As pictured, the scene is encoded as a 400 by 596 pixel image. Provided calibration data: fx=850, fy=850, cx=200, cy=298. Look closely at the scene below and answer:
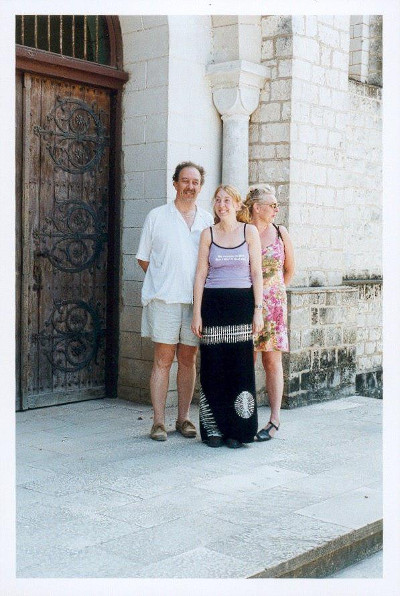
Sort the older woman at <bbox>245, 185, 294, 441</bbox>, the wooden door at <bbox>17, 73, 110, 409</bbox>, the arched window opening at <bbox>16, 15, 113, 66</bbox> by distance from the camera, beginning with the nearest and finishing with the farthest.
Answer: the older woman at <bbox>245, 185, 294, 441</bbox>
the arched window opening at <bbox>16, 15, 113, 66</bbox>
the wooden door at <bbox>17, 73, 110, 409</bbox>

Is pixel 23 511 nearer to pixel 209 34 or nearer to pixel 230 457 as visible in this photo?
pixel 230 457

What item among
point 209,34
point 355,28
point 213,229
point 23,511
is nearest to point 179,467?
point 23,511

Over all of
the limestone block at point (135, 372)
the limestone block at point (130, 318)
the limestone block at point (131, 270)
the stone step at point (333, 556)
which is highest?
the limestone block at point (131, 270)

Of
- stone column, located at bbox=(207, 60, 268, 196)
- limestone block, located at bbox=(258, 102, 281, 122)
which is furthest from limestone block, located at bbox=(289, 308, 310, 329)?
limestone block, located at bbox=(258, 102, 281, 122)

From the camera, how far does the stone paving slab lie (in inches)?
133

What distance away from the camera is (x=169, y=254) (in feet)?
17.2

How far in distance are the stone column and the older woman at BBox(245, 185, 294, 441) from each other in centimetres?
120

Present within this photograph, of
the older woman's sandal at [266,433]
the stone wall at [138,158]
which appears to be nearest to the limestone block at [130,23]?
the stone wall at [138,158]

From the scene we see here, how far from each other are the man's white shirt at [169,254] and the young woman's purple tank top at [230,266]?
0.64 ft

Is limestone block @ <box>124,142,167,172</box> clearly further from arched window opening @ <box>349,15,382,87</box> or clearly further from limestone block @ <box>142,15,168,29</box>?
arched window opening @ <box>349,15,382,87</box>

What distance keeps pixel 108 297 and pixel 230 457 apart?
208 centimetres

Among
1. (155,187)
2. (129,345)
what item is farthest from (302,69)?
(129,345)

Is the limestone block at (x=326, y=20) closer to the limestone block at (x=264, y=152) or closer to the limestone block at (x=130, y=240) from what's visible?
the limestone block at (x=264, y=152)

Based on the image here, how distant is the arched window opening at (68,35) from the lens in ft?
19.1
